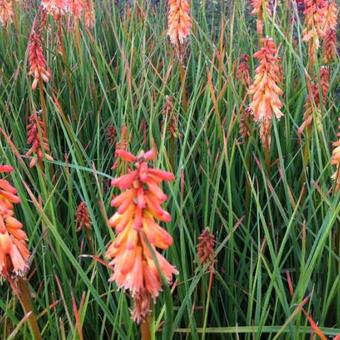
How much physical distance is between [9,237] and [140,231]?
48 cm

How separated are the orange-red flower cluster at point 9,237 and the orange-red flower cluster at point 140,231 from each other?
300mm

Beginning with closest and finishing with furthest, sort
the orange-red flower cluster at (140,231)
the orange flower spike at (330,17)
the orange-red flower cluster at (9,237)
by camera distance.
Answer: the orange-red flower cluster at (140,231), the orange-red flower cluster at (9,237), the orange flower spike at (330,17)

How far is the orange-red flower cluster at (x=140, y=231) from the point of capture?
48.8 inches

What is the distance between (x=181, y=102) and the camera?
347cm

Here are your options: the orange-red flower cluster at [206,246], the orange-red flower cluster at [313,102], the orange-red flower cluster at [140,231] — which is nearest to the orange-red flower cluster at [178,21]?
the orange-red flower cluster at [313,102]

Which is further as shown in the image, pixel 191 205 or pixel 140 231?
pixel 191 205

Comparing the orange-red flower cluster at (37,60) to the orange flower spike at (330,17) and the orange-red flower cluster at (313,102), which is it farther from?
the orange flower spike at (330,17)

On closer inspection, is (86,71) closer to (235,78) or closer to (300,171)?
(235,78)

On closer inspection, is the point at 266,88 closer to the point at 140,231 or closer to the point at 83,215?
the point at 83,215

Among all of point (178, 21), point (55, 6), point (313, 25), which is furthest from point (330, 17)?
point (55, 6)

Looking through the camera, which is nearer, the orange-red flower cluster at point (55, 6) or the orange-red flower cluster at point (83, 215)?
the orange-red flower cluster at point (83, 215)

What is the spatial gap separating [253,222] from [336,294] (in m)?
0.63

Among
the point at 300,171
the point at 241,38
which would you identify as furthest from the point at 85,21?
the point at 300,171

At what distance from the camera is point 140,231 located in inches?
48.4
